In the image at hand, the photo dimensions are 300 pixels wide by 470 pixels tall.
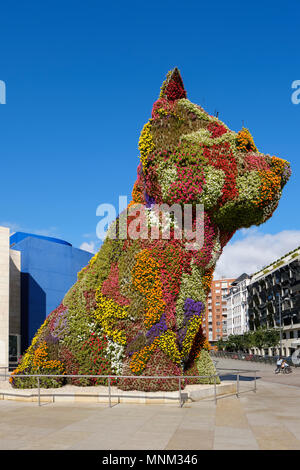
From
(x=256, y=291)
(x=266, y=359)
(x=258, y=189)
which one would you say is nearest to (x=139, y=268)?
(x=258, y=189)

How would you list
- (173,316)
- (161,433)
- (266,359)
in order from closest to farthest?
(161,433), (173,316), (266,359)

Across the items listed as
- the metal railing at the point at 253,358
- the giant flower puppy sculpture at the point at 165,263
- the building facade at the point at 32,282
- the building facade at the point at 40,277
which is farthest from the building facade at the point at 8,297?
the metal railing at the point at 253,358

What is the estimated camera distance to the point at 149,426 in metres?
8.82

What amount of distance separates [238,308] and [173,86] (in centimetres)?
10261

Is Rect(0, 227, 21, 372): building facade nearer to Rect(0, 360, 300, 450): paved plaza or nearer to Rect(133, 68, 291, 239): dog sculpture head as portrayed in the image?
Rect(0, 360, 300, 450): paved plaza

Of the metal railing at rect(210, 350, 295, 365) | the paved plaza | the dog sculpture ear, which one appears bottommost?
the metal railing at rect(210, 350, 295, 365)

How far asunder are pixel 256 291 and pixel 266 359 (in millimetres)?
42848

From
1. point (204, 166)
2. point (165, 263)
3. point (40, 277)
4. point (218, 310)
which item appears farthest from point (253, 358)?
point (218, 310)

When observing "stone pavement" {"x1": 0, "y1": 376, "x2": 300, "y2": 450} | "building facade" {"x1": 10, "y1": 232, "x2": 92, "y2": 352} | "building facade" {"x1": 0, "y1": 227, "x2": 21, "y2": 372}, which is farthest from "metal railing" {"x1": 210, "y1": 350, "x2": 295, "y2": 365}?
"stone pavement" {"x1": 0, "y1": 376, "x2": 300, "y2": 450}

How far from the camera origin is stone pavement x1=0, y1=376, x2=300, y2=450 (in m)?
7.39

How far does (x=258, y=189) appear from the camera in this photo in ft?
43.5

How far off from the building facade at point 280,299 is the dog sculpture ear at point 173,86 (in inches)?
2015

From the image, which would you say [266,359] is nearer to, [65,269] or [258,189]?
[65,269]

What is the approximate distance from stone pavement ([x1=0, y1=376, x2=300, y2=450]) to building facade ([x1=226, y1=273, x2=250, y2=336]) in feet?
306
